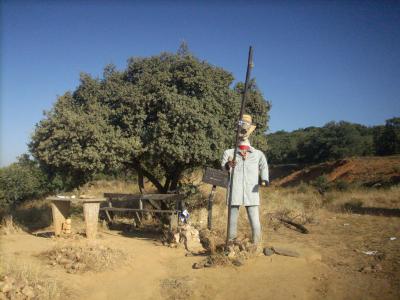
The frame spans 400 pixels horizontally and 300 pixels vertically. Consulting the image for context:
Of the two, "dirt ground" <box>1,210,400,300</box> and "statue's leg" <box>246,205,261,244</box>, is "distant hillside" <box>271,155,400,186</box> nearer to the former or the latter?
"dirt ground" <box>1,210,400,300</box>

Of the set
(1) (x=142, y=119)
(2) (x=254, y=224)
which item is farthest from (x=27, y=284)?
(1) (x=142, y=119)

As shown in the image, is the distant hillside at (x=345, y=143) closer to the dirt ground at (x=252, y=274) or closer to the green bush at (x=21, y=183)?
the green bush at (x=21, y=183)

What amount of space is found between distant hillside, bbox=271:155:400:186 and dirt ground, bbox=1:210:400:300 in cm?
2438

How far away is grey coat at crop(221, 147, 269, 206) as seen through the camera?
6062 millimetres

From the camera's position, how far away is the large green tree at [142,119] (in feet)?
28.8

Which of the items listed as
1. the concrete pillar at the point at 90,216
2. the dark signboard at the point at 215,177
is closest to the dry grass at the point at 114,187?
the concrete pillar at the point at 90,216

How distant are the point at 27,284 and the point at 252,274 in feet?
9.86

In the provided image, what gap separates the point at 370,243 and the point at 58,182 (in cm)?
1545

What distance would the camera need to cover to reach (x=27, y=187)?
16.7 meters

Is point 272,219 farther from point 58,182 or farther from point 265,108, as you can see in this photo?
point 58,182

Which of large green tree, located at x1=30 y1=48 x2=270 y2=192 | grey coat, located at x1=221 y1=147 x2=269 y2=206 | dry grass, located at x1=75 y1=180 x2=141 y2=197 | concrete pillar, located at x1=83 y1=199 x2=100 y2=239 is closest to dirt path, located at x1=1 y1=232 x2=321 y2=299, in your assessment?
grey coat, located at x1=221 y1=147 x2=269 y2=206

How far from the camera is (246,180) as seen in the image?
20.1 feet

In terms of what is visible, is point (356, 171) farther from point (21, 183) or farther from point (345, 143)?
point (21, 183)

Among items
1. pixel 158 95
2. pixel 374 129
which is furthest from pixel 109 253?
pixel 374 129
